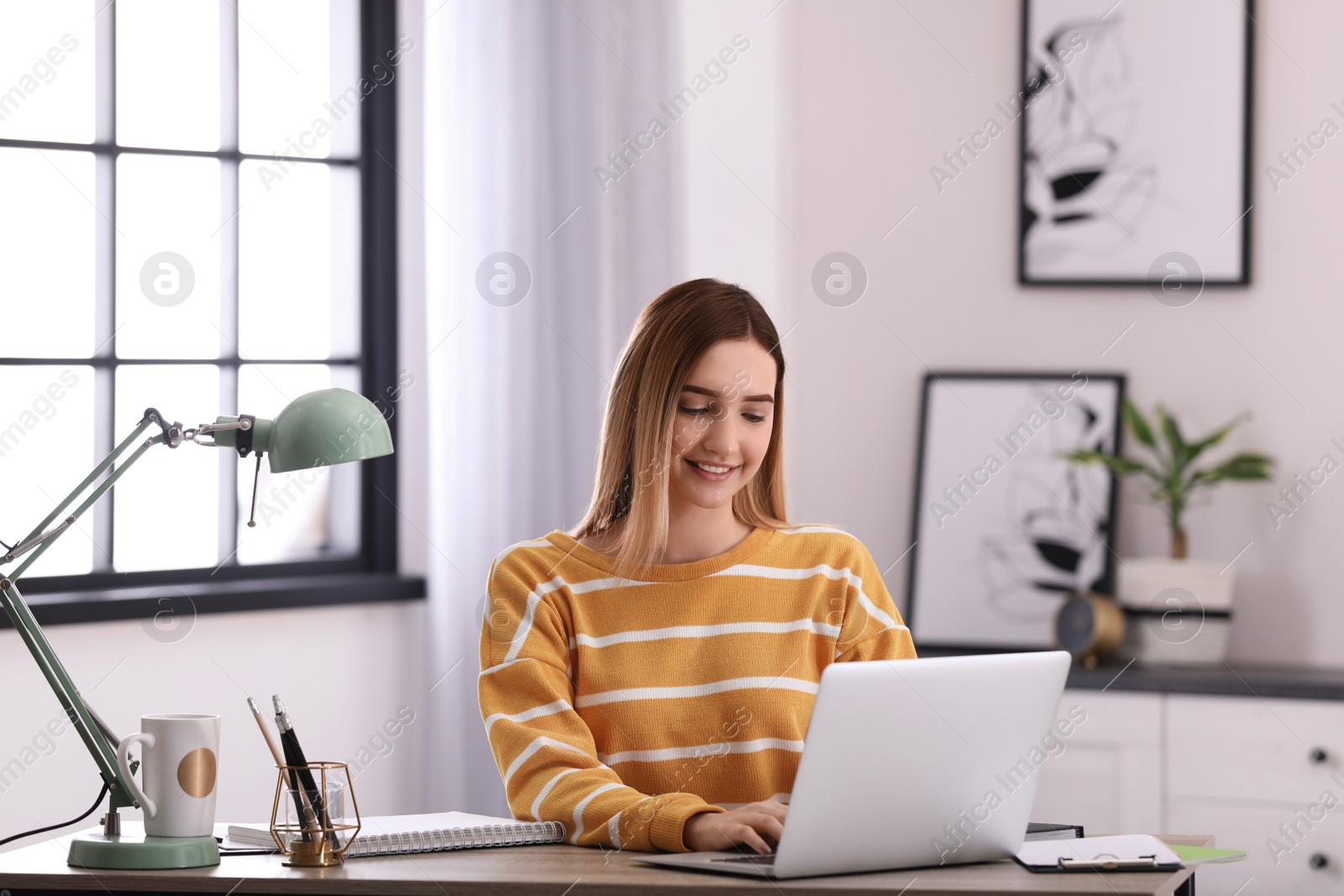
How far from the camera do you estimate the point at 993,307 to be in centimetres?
363

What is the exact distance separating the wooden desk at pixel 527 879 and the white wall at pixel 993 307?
1.93 metres

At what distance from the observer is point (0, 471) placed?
2916mm

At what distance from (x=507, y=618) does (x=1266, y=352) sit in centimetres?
218

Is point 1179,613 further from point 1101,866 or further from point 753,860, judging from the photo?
point 753,860

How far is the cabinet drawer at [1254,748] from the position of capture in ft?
9.67

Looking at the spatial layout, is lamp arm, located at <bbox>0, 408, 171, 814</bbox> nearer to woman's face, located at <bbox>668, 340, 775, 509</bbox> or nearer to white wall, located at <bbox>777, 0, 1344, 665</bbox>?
woman's face, located at <bbox>668, 340, 775, 509</bbox>

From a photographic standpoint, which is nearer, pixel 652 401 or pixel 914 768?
pixel 914 768

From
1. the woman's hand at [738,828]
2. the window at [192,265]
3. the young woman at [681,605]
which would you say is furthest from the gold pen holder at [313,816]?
the window at [192,265]

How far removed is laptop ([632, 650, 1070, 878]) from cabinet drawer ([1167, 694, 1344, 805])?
162 centimetres

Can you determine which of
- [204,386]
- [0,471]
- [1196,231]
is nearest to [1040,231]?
[1196,231]

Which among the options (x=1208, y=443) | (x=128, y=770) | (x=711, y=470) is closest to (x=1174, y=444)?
(x=1208, y=443)

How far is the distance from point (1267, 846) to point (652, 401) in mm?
1764

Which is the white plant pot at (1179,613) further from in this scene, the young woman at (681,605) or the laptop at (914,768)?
the laptop at (914,768)

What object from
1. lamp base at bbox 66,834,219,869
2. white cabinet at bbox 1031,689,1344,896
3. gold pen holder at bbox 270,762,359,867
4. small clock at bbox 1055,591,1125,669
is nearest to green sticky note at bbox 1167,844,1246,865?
gold pen holder at bbox 270,762,359,867
